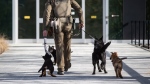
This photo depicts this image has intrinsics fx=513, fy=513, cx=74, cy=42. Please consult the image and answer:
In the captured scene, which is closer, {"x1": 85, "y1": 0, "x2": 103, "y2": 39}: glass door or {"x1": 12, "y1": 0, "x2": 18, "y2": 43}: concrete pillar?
{"x1": 12, "y1": 0, "x2": 18, "y2": 43}: concrete pillar

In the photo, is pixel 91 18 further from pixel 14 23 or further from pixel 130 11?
pixel 14 23

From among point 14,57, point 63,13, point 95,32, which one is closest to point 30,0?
point 95,32

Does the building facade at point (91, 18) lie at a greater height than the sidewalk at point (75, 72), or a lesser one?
greater

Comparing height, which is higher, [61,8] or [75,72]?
[61,8]

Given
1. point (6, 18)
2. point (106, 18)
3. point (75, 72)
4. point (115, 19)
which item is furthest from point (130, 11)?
point (75, 72)

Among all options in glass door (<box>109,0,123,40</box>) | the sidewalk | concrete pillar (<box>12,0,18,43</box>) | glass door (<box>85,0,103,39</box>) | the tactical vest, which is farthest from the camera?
glass door (<box>85,0,103,39</box>)

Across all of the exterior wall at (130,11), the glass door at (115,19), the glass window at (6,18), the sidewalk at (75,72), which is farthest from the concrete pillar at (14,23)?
the sidewalk at (75,72)

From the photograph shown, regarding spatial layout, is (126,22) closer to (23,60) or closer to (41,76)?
(23,60)

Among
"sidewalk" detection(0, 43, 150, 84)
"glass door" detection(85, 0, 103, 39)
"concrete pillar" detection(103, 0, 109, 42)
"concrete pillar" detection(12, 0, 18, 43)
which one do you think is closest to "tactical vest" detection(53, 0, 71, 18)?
"sidewalk" detection(0, 43, 150, 84)

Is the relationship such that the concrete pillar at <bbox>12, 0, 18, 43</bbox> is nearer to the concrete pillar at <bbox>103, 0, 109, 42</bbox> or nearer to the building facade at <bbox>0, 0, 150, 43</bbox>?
the building facade at <bbox>0, 0, 150, 43</bbox>

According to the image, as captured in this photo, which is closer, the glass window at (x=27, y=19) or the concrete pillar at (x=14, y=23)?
the concrete pillar at (x=14, y=23)

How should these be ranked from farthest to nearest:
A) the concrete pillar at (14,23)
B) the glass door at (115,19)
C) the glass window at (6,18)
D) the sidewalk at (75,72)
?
1. the glass door at (115,19)
2. the glass window at (6,18)
3. the concrete pillar at (14,23)
4. the sidewalk at (75,72)

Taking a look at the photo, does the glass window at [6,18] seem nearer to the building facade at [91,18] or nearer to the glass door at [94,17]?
the building facade at [91,18]

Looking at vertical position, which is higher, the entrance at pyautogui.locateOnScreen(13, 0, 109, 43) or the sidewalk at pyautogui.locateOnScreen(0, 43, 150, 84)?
the entrance at pyautogui.locateOnScreen(13, 0, 109, 43)
